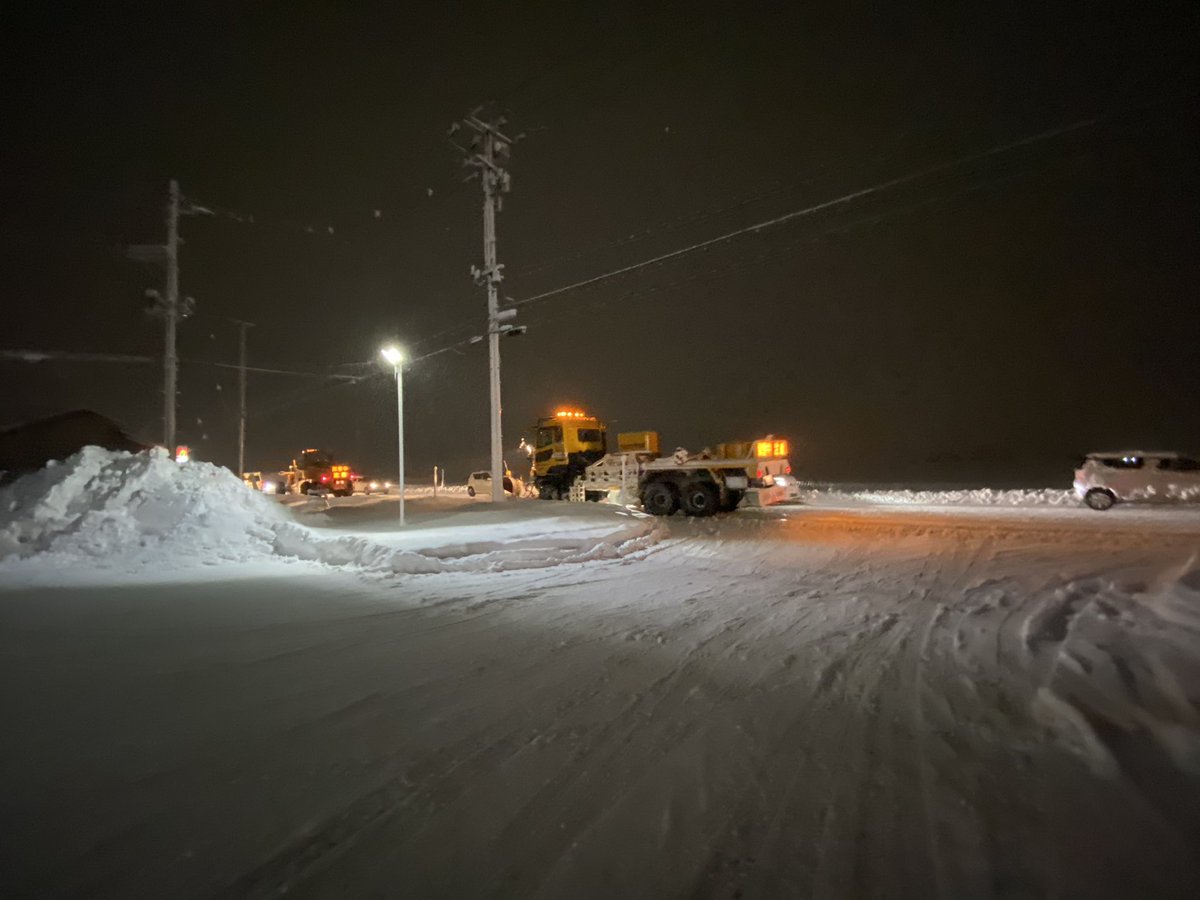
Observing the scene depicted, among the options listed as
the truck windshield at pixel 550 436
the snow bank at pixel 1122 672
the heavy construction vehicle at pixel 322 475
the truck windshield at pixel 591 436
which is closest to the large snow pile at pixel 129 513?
the snow bank at pixel 1122 672

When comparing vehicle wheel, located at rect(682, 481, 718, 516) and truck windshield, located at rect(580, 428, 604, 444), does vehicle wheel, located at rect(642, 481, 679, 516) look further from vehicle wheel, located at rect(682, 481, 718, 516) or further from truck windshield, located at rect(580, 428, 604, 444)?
truck windshield, located at rect(580, 428, 604, 444)

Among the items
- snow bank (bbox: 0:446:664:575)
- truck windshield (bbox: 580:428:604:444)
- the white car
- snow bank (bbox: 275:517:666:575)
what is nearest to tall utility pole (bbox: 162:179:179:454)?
snow bank (bbox: 0:446:664:575)

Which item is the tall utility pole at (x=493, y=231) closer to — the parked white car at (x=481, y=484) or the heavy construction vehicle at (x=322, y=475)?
the parked white car at (x=481, y=484)

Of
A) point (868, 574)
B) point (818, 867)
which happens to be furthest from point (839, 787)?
point (868, 574)

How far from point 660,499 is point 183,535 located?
12510 mm

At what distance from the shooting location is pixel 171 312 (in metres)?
20.2

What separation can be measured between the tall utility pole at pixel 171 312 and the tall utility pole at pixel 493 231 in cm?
910

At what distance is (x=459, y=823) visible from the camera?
3.05m

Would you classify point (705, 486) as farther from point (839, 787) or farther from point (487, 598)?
point (839, 787)

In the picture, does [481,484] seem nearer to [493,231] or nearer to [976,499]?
[493,231]

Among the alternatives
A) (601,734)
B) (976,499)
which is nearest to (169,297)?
(601,734)

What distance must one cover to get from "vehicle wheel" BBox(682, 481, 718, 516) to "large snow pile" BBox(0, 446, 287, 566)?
11.0 meters

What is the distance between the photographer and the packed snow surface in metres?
2.75

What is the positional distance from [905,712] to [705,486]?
14.7 metres
